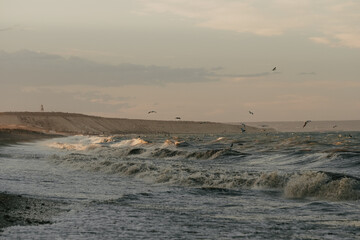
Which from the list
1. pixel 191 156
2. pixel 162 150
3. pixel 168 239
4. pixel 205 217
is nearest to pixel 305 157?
pixel 191 156

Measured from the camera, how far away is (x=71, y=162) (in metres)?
27.9

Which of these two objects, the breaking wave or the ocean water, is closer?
the ocean water

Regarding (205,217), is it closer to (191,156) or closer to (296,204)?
(296,204)

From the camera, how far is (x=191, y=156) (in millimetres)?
35312

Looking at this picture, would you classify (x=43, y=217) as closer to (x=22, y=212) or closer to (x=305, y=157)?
(x=22, y=212)

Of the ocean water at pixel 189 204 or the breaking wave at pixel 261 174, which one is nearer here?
the ocean water at pixel 189 204

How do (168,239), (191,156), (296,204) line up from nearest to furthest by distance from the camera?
(168,239) < (296,204) < (191,156)

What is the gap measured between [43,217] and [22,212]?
613mm

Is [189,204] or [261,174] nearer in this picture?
[189,204]

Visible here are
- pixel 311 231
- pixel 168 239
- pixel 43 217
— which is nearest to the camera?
pixel 168 239

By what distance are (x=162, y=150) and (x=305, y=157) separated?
12.2 metres

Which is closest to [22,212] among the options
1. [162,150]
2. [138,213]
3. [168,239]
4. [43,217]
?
[43,217]

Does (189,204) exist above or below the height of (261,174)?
below

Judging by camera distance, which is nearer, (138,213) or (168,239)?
(168,239)
